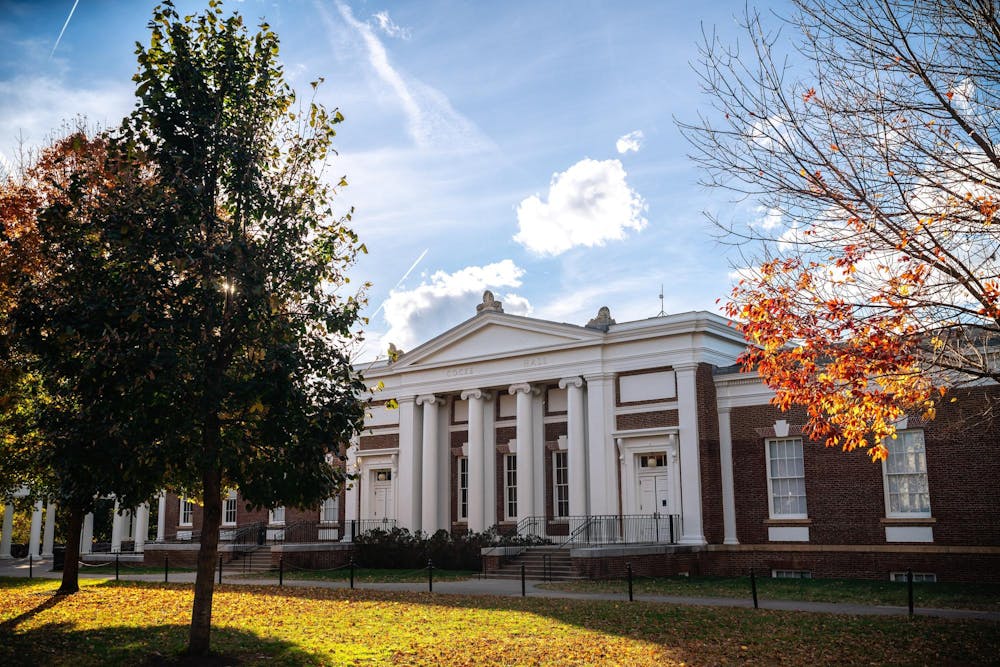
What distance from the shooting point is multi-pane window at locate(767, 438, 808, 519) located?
2742 centimetres

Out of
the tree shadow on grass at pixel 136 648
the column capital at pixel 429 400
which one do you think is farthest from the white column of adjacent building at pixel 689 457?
the tree shadow on grass at pixel 136 648

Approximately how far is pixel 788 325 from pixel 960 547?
15454 mm

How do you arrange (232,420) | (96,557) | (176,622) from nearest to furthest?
1. (232,420)
2. (176,622)
3. (96,557)

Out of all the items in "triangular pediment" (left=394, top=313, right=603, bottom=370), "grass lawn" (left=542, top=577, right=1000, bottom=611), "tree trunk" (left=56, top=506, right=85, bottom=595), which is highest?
Answer: "triangular pediment" (left=394, top=313, right=603, bottom=370)

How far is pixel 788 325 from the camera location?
12.6 meters

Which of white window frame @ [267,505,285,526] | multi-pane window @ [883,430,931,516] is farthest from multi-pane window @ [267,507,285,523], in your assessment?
multi-pane window @ [883,430,931,516]

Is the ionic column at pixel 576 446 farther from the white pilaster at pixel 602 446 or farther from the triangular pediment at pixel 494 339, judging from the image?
the triangular pediment at pixel 494 339

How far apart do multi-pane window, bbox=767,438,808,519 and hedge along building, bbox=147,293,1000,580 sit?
1.8 inches

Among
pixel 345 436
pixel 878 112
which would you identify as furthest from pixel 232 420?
pixel 878 112

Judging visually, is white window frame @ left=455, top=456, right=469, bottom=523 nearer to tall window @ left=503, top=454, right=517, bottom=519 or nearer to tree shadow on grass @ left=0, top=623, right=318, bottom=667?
tall window @ left=503, top=454, right=517, bottom=519

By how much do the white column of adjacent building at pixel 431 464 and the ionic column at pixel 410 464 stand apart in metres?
0.38

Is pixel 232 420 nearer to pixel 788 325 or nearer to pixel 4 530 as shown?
pixel 788 325

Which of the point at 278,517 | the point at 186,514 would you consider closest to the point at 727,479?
the point at 278,517

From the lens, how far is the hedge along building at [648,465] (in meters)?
24.9
